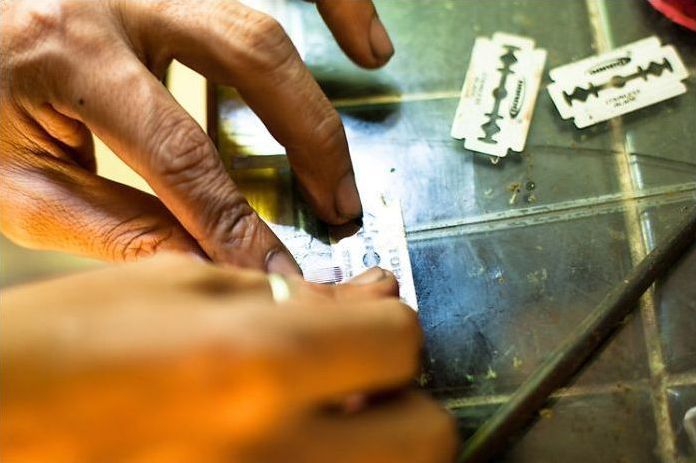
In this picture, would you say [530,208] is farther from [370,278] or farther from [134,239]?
[134,239]

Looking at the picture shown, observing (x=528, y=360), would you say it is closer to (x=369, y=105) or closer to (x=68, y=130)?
(x=369, y=105)

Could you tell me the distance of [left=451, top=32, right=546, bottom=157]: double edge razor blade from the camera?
0.76m

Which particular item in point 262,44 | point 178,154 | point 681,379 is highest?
point 262,44

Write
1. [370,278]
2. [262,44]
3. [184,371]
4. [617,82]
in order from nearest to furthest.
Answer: [184,371] < [370,278] < [262,44] < [617,82]

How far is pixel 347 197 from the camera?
688 millimetres

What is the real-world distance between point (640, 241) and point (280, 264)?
1.20ft

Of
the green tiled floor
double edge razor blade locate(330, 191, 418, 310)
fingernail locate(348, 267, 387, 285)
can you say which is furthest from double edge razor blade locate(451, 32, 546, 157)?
fingernail locate(348, 267, 387, 285)

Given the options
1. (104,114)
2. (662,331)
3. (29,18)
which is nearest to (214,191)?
(104,114)

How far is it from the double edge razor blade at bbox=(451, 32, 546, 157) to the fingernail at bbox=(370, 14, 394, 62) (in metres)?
0.10

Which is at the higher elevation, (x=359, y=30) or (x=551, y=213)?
(x=359, y=30)

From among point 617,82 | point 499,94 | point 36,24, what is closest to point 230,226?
point 36,24

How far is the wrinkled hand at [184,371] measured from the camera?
1.03 feet

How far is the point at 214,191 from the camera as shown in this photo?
0.59 metres

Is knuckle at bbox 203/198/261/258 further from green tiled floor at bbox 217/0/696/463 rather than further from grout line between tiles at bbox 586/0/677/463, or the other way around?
grout line between tiles at bbox 586/0/677/463
